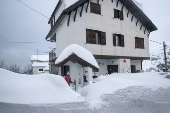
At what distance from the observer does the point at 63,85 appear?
411 cm

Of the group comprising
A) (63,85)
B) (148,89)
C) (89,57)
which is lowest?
(148,89)

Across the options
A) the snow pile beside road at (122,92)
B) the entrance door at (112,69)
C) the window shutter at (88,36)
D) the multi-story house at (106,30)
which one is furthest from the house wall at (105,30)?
the snow pile beside road at (122,92)

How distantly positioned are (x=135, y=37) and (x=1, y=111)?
50.1ft

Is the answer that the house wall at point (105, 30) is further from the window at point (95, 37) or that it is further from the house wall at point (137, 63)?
the house wall at point (137, 63)

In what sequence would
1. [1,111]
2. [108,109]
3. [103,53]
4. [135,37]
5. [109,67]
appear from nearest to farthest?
1. [1,111]
2. [108,109]
3. [103,53]
4. [109,67]
5. [135,37]

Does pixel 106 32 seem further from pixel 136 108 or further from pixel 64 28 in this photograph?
pixel 136 108

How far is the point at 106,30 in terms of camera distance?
1272 cm

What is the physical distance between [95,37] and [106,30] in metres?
1.72

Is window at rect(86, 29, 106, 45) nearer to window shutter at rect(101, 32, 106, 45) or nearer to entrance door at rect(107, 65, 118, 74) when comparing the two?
window shutter at rect(101, 32, 106, 45)

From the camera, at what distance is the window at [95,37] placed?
37.4 ft

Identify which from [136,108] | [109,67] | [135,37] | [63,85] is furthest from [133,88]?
[135,37]

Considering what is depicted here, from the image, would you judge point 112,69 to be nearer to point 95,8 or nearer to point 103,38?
point 103,38

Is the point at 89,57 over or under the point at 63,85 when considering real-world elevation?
over

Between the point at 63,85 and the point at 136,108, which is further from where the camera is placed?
the point at 136,108
